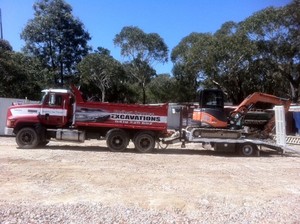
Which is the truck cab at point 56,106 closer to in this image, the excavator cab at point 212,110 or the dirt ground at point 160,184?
the dirt ground at point 160,184

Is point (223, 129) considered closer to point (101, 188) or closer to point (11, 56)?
point (101, 188)

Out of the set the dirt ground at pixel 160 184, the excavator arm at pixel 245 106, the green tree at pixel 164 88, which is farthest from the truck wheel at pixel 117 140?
the green tree at pixel 164 88

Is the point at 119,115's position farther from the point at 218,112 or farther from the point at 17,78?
the point at 17,78

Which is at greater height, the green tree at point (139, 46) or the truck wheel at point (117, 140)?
the green tree at point (139, 46)

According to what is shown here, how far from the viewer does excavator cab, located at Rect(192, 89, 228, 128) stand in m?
17.2

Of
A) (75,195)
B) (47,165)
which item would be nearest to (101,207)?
(75,195)

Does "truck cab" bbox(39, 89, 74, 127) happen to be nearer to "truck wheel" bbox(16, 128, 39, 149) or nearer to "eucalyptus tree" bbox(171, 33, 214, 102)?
"truck wheel" bbox(16, 128, 39, 149)

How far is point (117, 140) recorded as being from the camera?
1698 centimetres

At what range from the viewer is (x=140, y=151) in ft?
56.1

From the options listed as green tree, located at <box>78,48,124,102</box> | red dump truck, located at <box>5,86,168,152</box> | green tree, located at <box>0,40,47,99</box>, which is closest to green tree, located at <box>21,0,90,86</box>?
green tree, located at <box>78,48,124,102</box>

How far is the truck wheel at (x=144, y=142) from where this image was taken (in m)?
17.0

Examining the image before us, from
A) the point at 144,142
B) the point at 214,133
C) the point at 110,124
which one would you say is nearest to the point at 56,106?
the point at 110,124

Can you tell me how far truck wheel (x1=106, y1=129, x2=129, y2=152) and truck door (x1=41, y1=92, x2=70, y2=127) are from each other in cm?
208

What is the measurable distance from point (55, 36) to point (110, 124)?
30387mm
